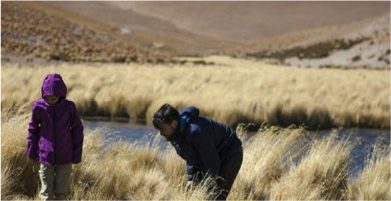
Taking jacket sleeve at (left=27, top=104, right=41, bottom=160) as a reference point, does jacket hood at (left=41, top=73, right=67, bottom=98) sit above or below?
above

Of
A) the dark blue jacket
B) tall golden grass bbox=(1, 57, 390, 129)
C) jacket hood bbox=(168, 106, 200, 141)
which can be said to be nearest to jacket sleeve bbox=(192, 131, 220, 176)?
the dark blue jacket

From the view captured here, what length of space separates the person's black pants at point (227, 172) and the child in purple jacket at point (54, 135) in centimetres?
108

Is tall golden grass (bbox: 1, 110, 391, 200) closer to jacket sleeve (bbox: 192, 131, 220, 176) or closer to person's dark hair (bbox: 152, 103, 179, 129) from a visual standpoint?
jacket sleeve (bbox: 192, 131, 220, 176)

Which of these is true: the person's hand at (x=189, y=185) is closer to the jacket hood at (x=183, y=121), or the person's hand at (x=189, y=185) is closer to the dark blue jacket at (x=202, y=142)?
the dark blue jacket at (x=202, y=142)

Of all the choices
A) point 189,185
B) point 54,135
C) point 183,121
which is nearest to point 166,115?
point 183,121

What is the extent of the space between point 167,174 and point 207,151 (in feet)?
6.85

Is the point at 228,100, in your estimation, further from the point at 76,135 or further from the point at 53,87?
the point at 53,87

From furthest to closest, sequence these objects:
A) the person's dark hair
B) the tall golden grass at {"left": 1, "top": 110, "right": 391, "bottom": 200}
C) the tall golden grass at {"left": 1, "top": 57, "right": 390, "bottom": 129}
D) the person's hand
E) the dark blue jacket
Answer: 1. the tall golden grass at {"left": 1, "top": 57, "right": 390, "bottom": 129}
2. the tall golden grass at {"left": 1, "top": 110, "right": 391, "bottom": 200}
3. the person's hand
4. the dark blue jacket
5. the person's dark hair

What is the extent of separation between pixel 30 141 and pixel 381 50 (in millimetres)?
50609

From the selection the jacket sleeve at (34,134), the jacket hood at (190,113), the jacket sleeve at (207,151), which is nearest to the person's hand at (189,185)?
the jacket sleeve at (207,151)

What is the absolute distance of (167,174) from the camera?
7.92 m

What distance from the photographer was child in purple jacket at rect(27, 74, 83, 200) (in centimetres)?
586

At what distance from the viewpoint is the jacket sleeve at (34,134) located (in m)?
5.91

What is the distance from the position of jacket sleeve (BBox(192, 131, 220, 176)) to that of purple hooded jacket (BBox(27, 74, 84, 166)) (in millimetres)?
986
